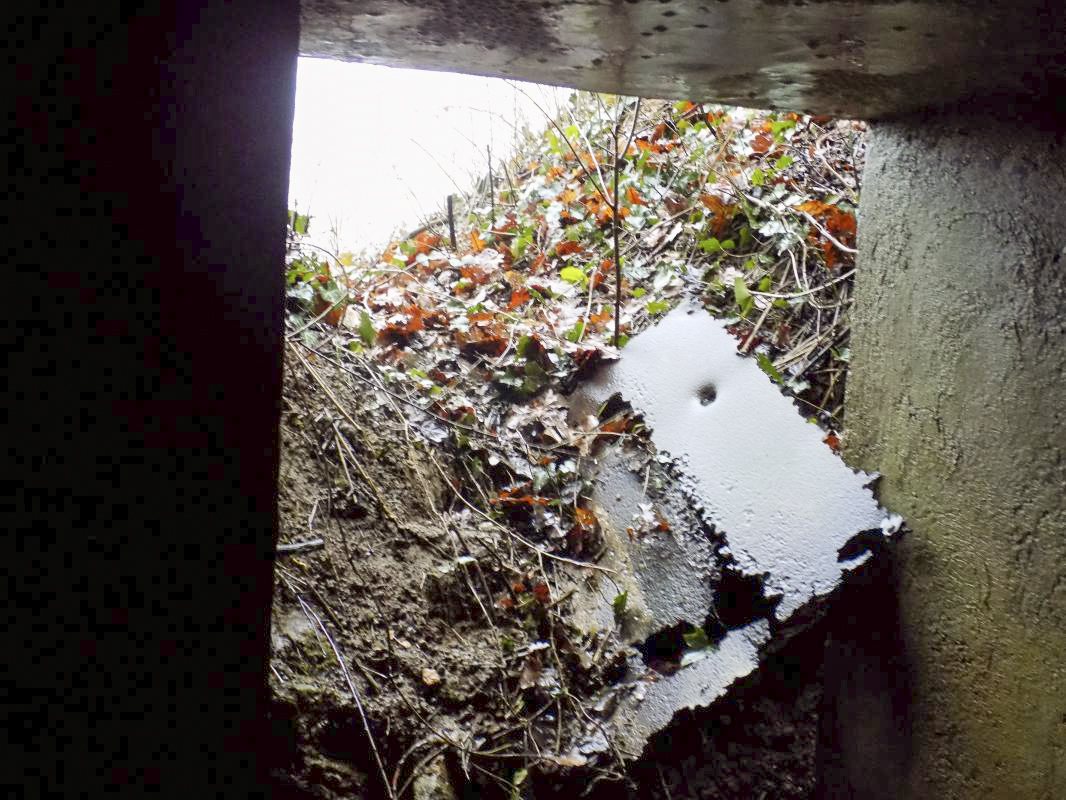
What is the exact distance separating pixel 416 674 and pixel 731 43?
6.52 feet

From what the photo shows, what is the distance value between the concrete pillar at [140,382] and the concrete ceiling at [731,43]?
2.46ft

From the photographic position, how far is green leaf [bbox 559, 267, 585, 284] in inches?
152

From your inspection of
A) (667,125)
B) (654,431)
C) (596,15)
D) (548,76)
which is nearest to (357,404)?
(654,431)

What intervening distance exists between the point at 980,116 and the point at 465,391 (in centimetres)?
208

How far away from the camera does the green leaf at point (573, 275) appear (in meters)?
3.87

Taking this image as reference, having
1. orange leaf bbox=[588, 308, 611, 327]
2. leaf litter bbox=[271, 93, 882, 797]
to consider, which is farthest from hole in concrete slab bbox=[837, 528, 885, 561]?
orange leaf bbox=[588, 308, 611, 327]

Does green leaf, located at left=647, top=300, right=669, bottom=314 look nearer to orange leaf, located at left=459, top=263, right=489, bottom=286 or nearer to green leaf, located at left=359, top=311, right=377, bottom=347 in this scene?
orange leaf, located at left=459, top=263, right=489, bottom=286

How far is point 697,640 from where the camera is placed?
8.57 ft

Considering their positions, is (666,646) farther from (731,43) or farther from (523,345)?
(731,43)

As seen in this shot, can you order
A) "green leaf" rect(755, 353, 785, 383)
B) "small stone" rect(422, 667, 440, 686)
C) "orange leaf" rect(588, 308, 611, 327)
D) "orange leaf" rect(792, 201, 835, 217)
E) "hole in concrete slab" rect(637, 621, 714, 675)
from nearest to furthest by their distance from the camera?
"small stone" rect(422, 667, 440, 686), "hole in concrete slab" rect(637, 621, 714, 675), "green leaf" rect(755, 353, 785, 383), "orange leaf" rect(792, 201, 835, 217), "orange leaf" rect(588, 308, 611, 327)

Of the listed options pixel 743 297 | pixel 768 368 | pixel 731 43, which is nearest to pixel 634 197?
pixel 743 297

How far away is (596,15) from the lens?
66.7 inches

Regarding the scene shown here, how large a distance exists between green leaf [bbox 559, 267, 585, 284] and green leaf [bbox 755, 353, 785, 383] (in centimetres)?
105

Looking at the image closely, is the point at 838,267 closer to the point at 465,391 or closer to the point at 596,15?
the point at 465,391
